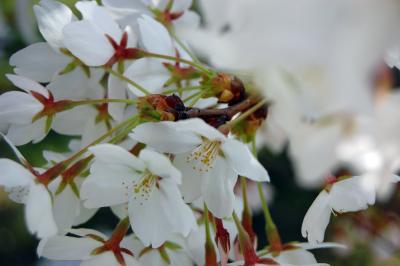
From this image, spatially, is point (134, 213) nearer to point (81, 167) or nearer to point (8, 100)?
point (81, 167)

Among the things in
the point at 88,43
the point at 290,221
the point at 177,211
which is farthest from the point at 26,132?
the point at 290,221

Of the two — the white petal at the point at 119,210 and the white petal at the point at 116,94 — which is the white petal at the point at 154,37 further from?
the white petal at the point at 119,210

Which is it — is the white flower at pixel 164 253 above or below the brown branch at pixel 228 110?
below

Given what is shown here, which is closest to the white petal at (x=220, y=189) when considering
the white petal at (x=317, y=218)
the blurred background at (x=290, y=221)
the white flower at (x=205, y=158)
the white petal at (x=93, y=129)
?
the white flower at (x=205, y=158)

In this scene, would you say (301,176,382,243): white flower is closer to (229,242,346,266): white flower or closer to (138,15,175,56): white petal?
(229,242,346,266): white flower

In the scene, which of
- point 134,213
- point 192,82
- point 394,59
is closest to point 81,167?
point 134,213

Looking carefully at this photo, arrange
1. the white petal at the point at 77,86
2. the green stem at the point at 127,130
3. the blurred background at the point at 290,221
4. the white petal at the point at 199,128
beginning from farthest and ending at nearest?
the blurred background at the point at 290,221, the white petal at the point at 77,86, the green stem at the point at 127,130, the white petal at the point at 199,128

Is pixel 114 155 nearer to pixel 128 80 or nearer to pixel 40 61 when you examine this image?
pixel 128 80

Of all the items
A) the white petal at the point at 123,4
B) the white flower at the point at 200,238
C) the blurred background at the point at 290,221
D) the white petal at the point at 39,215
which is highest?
the white petal at the point at 123,4

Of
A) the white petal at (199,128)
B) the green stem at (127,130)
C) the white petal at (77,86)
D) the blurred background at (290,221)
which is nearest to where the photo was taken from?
the white petal at (199,128)
